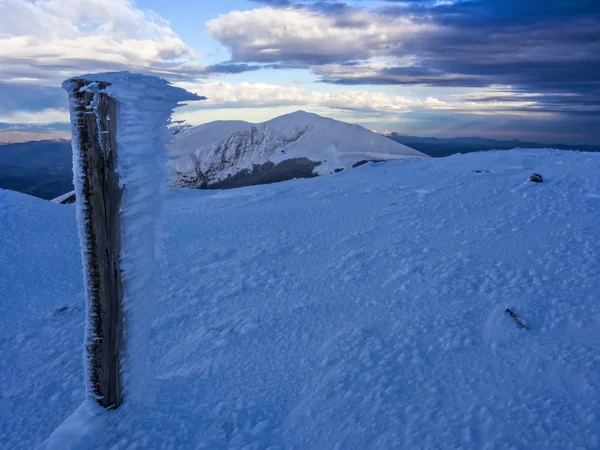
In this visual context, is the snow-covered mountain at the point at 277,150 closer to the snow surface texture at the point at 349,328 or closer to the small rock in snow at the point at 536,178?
the snow surface texture at the point at 349,328

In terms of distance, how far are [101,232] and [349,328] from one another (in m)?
2.56

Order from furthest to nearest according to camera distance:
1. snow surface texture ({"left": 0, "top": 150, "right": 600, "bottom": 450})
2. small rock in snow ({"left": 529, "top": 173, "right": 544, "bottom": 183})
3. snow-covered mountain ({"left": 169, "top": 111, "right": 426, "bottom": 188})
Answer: snow-covered mountain ({"left": 169, "top": 111, "right": 426, "bottom": 188})
small rock in snow ({"left": 529, "top": 173, "right": 544, "bottom": 183})
snow surface texture ({"left": 0, "top": 150, "right": 600, "bottom": 450})

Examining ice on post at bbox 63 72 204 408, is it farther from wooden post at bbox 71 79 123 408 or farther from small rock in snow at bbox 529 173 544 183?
small rock in snow at bbox 529 173 544 183

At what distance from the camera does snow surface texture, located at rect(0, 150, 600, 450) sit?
10.5 ft

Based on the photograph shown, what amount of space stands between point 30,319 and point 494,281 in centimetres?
574

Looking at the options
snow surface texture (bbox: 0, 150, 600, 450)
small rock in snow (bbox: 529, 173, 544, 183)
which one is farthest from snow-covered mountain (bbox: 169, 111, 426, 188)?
small rock in snow (bbox: 529, 173, 544, 183)

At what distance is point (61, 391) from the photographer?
4.18m

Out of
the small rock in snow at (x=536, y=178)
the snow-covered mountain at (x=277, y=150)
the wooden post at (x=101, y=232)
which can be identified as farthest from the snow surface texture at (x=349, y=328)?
the snow-covered mountain at (x=277, y=150)

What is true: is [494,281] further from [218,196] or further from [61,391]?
[218,196]

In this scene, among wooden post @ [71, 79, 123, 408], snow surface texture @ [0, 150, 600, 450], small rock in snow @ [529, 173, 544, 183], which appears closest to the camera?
wooden post @ [71, 79, 123, 408]

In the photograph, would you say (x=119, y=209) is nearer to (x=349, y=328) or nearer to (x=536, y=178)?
(x=349, y=328)

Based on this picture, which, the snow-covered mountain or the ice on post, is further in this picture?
the snow-covered mountain

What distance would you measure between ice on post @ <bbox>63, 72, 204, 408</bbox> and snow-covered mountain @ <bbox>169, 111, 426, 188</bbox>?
20.0 m

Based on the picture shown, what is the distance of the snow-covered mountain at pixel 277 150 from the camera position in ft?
109
